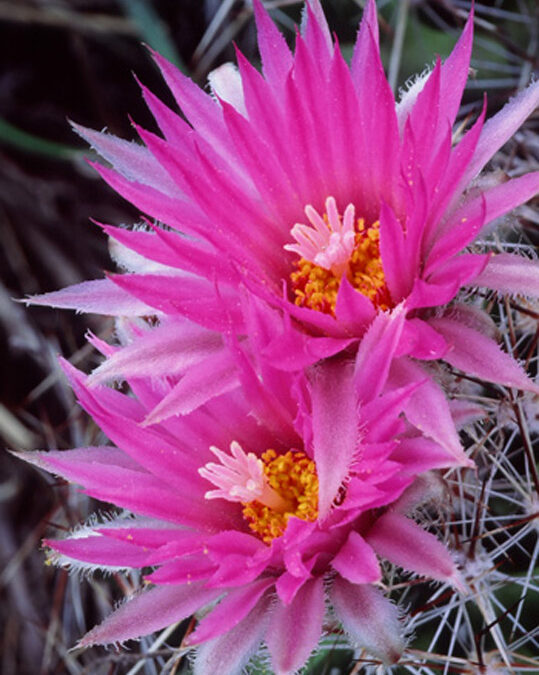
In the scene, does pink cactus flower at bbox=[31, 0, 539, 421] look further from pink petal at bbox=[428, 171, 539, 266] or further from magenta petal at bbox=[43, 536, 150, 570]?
magenta petal at bbox=[43, 536, 150, 570]

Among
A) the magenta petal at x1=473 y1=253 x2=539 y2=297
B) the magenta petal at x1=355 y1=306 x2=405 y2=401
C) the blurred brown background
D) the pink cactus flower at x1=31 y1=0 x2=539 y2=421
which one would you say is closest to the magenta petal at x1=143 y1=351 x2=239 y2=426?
the pink cactus flower at x1=31 y1=0 x2=539 y2=421

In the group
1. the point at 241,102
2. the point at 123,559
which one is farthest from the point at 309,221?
the point at 123,559

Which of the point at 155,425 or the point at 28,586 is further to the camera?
the point at 28,586

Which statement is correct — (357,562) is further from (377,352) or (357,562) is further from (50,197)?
(50,197)

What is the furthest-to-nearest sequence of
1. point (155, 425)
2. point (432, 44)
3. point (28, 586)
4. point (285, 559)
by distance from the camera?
point (28, 586), point (432, 44), point (155, 425), point (285, 559)

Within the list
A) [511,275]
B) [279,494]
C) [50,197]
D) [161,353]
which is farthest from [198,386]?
[50,197]

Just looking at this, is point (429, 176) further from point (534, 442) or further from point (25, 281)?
point (25, 281)

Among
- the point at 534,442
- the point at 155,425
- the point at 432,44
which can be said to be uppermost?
the point at 432,44

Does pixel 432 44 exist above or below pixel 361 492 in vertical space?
above
